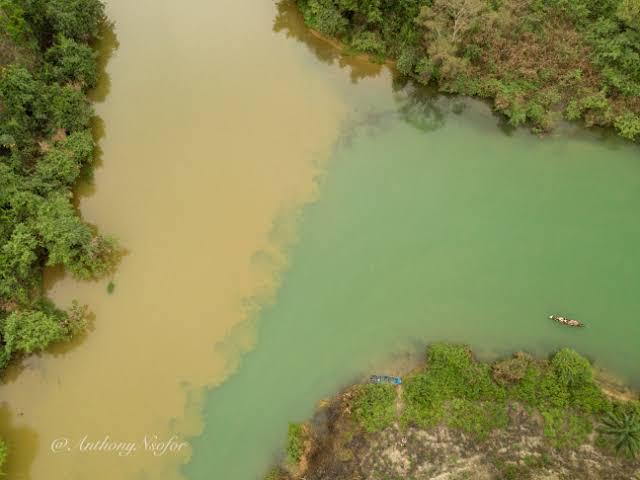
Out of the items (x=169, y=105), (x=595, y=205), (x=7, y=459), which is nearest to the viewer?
(x=7, y=459)

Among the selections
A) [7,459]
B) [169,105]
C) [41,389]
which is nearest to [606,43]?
[169,105]

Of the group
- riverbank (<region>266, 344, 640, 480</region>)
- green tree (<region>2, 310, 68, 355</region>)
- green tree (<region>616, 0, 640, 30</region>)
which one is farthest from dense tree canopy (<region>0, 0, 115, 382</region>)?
green tree (<region>616, 0, 640, 30</region>)

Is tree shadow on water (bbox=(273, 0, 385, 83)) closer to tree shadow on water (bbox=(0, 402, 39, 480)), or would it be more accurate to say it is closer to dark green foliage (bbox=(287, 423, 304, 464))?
dark green foliage (bbox=(287, 423, 304, 464))

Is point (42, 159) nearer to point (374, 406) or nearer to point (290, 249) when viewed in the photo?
point (290, 249)

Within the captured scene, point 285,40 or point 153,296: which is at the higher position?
point 285,40

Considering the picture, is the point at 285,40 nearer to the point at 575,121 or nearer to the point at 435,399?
the point at 575,121

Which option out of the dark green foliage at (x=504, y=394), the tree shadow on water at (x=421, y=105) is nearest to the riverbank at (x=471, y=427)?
the dark green foliage at (x=504, y=394)

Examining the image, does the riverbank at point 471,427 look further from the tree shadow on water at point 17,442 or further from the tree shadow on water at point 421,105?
the tree shadow on water at point 421,105

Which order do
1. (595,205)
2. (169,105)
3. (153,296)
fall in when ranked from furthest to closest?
(169,105)
(595,205)
(153,296)
